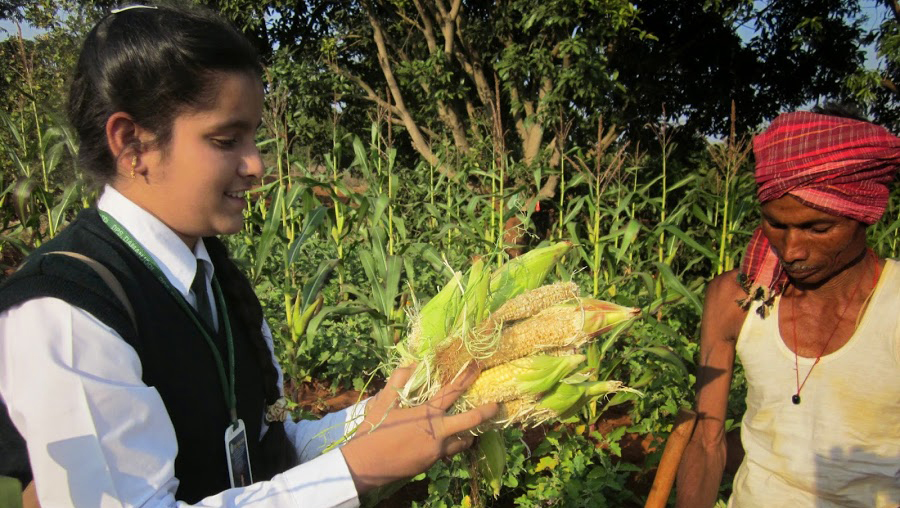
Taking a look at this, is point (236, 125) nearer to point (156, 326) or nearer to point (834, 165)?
point (156, 326)

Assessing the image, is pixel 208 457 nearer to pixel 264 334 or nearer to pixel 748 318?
pixel 264 334

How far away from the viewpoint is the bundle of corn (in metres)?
1.28

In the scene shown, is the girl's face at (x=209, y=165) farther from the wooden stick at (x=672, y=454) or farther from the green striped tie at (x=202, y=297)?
the wooden stick at (x=672, y=454)

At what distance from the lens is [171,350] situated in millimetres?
1073

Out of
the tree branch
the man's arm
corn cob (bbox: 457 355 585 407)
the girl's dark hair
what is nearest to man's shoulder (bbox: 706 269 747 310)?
the man's arm

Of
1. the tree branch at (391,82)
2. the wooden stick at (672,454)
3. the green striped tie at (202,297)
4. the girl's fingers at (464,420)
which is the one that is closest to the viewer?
the girl's fingers at (464,420)

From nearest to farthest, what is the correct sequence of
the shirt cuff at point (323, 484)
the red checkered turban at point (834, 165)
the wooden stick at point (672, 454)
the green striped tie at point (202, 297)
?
the shirt cuff at point (323, 484) < the green striped tie at point (202, 297) < the wooden stick at point (672, 454) < the red checkered turban at point (834, 165)

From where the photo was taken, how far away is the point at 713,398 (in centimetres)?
193

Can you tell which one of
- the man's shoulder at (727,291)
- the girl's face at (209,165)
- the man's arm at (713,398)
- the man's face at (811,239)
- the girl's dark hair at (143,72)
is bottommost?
the man's arm at (713,398)

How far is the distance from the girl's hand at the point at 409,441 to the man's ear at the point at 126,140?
26.8 inches

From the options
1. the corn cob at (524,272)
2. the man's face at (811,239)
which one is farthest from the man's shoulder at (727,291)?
the corn cob at (524,272)

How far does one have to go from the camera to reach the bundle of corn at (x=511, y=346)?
4.18ft

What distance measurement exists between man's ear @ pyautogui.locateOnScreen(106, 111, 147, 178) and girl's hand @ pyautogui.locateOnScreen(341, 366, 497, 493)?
0.68 metres

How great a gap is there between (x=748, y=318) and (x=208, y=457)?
1.59 meters
